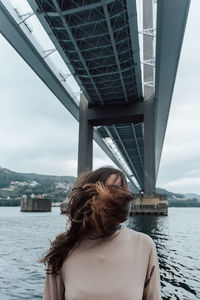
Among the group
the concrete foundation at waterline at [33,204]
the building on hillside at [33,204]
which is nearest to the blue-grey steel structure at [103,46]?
the building on hillside at [33,204]

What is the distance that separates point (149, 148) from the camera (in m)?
40.8

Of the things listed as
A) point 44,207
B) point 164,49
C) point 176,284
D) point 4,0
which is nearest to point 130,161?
point 44,207

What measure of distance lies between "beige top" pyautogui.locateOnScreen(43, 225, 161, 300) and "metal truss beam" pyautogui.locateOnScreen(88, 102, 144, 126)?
42.2 meters

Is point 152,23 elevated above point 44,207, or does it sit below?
above

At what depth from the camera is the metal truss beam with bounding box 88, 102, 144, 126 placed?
142 feet

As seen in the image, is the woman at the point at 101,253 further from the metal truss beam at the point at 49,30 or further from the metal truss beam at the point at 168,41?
the metal truss beam at the point at 49,30

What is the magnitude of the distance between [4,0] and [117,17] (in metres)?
10.3

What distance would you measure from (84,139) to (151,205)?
14.9 m

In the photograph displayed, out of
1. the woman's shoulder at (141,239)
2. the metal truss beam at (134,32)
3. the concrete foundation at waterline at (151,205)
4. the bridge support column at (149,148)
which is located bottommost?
the woman's shoulder at (141,239)

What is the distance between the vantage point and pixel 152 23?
31.8m

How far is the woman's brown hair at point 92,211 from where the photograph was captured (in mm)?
1257

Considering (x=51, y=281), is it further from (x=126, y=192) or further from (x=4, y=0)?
(x=4, y=0)

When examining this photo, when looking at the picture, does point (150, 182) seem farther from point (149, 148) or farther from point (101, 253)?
point (101, 253)

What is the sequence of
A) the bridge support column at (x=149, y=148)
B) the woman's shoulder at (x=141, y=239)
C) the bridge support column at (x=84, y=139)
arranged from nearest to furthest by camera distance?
the woman's shoulder at (x=141, y=239) → the bridge support column at (x=149, y=148) → the bridge support column at (x=84, y=139)
